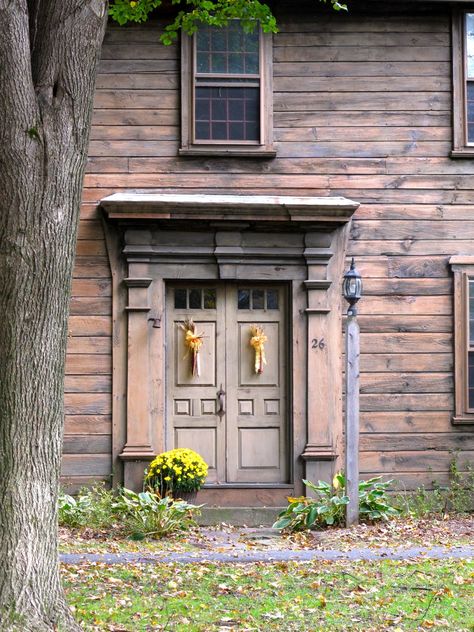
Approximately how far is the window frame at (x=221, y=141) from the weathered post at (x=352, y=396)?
2.19 meters

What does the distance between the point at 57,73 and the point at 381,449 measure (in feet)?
21.7

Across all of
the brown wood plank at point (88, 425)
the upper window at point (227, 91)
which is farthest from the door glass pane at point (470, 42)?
the brown wood plank at point (88, 425)

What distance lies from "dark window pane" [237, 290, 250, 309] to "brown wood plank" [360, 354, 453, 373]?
1400mm

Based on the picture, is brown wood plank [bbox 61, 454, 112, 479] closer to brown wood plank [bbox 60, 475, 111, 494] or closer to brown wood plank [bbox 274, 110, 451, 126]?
brown wood plank [bbox 60, 475, 111, 494]

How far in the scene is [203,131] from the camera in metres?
11.1

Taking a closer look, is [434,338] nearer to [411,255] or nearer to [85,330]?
[411,255]

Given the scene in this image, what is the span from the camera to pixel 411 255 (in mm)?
11164

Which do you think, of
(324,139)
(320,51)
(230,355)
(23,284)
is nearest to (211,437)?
(230,355)

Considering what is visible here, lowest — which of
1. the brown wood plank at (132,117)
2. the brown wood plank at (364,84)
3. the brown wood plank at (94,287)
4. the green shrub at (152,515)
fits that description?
the green shrub at (152,515)

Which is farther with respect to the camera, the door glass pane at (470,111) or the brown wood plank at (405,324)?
the door glass pane at (470,111)

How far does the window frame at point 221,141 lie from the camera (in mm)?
11031

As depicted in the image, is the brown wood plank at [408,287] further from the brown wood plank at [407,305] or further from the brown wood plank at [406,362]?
the brown wood plank at [406,362]

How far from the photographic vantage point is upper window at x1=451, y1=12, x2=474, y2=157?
11.2 m

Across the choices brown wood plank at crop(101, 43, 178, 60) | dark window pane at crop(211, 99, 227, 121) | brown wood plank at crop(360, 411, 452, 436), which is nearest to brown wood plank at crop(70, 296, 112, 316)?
dark window pane at crop(211, 99, 227, 121)
